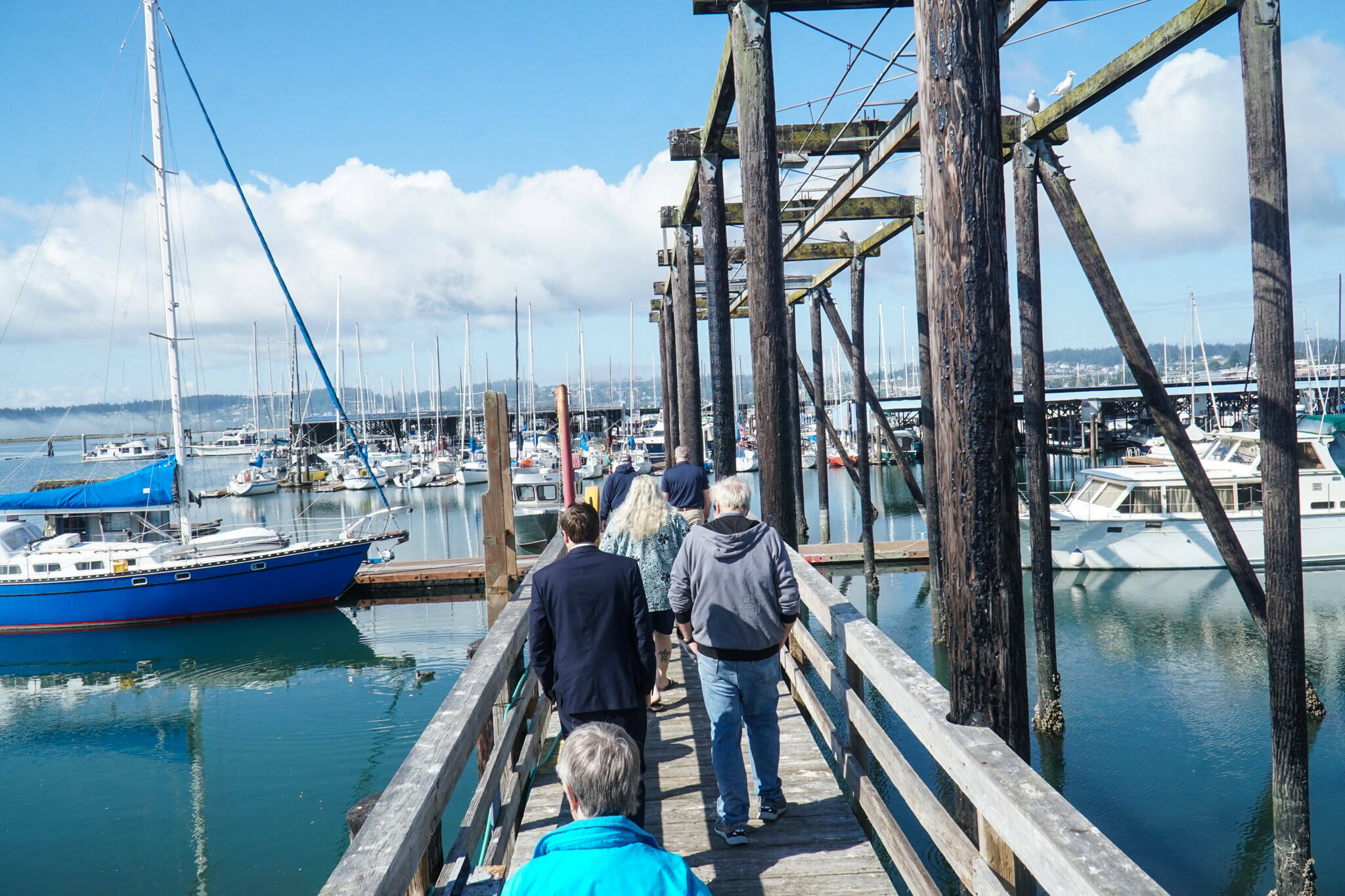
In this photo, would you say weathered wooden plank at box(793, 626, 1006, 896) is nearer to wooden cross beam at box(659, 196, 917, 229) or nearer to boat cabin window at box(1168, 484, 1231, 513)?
wooden cross beam at box(659, 196, 917, 229)

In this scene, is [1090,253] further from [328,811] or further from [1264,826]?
[328,811]

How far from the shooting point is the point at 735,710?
4.13 m

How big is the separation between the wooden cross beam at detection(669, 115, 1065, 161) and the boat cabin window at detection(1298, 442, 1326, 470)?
15.4 m

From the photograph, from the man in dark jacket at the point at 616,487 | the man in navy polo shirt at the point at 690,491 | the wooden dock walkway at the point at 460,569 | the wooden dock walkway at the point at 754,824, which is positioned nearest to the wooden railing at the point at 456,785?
the wooden dock walkway at the point at 754,824

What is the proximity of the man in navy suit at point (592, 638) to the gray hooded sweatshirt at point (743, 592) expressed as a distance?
1.23 feet

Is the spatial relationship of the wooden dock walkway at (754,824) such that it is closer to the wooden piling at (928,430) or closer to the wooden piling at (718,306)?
the wooden piling at (718,306)

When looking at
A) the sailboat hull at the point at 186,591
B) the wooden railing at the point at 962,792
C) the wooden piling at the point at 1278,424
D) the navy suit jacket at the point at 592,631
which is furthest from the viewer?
the sailboat hull at the point at 186,591

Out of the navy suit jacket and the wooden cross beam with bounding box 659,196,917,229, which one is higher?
the wooden cross beam with bounding box 659,196,917,229

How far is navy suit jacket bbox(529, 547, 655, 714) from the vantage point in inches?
148

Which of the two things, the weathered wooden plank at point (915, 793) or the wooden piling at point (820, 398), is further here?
the wooden piling at point (820, 398)

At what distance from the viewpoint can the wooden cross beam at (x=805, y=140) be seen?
951cm

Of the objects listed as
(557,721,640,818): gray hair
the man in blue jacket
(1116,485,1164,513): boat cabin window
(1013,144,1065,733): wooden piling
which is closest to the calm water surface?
(1116,485,1164,513): boat cabin window

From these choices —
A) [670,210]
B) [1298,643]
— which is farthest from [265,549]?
[1298,643]

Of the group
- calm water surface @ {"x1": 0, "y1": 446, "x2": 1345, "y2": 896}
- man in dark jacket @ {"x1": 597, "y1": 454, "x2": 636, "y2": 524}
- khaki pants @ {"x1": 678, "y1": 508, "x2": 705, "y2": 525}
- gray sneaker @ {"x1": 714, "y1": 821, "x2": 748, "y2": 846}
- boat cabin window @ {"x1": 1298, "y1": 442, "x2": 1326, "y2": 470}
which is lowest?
calm water surface @ {"x1": 0, "y1": 446, "x2": 1345, "y2": 896}
